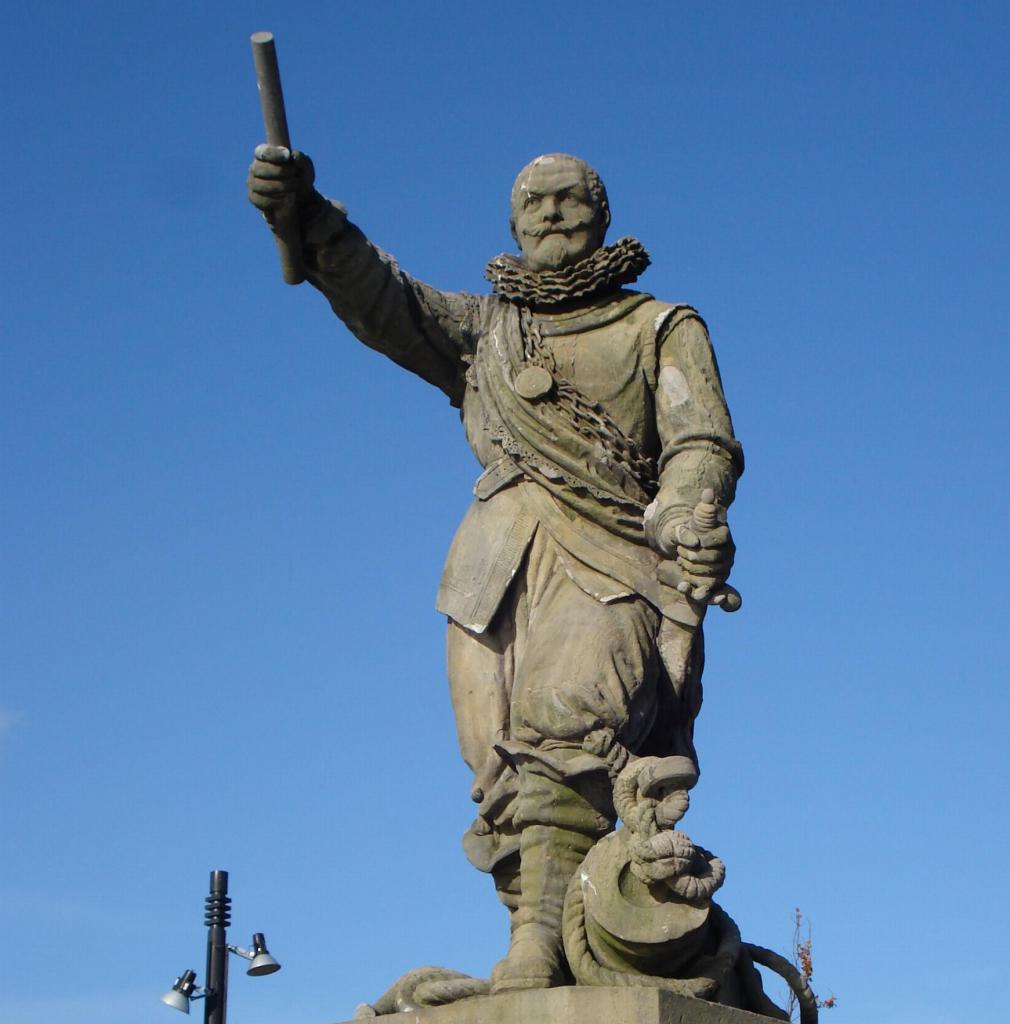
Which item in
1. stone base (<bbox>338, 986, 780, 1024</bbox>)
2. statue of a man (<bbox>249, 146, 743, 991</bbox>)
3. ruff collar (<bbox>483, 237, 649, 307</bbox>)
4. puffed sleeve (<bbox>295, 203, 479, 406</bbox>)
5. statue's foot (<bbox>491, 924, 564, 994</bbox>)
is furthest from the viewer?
ruff collar (<bbox>483, 237, 649, 307</bbox>)

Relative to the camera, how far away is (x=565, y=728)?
24.6 ft

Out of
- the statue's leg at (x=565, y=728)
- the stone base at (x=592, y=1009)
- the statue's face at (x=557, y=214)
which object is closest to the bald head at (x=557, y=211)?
the statue's face at (x=557, y=214)

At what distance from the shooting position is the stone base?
6680 millimetres

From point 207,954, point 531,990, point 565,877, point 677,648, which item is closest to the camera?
point 531,990

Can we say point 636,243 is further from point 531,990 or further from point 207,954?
point 207,954

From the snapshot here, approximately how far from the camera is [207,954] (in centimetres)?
1441

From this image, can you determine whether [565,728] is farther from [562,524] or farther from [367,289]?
[367,289]

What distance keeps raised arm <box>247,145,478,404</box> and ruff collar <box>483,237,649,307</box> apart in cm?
25

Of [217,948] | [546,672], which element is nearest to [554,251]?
[546,672]

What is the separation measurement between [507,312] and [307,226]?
914mm

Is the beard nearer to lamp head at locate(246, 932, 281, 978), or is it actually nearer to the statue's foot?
the statue's foot

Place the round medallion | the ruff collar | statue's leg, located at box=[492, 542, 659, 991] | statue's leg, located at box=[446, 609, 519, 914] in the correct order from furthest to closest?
the ruff collar → the round medallion → statue's leg, located at box=[446, 609, 519, 914] → statue's leg, located at box=[492, 542, 659, 991]

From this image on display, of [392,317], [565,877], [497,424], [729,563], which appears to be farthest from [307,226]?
[565,877]

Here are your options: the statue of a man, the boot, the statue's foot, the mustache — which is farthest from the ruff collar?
the statue's foot
